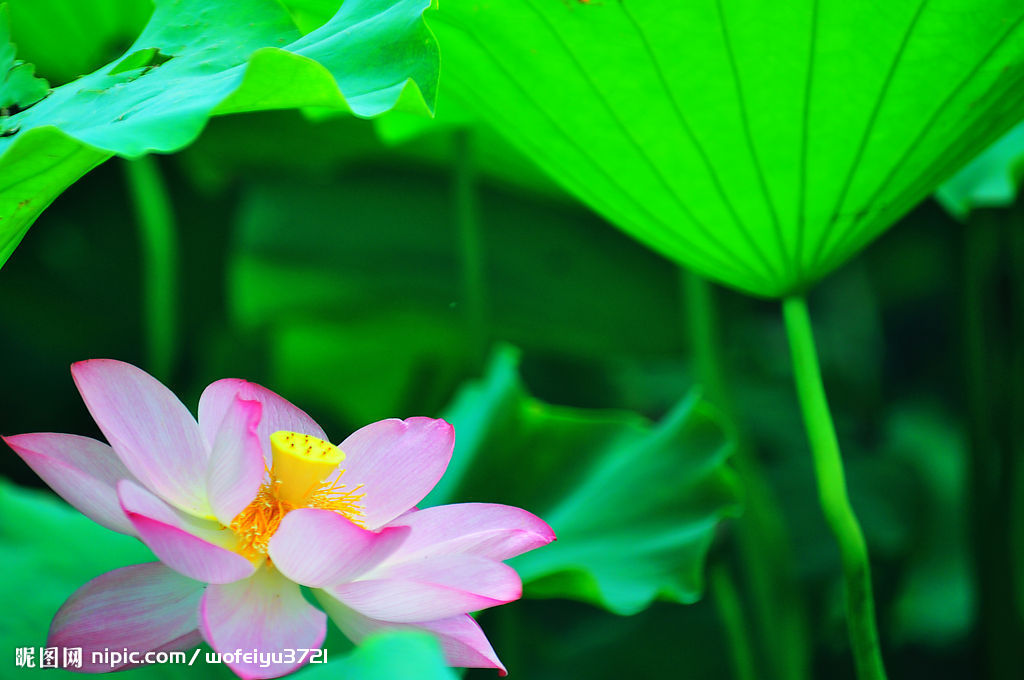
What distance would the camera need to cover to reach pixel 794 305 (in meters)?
0.53

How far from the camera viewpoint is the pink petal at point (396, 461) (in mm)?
326

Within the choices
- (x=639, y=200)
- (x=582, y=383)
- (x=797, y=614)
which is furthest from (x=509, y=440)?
(x=582, y=383)

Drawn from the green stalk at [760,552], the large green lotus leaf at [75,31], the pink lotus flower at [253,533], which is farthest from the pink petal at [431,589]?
the large green lotus leaf at [75,31]

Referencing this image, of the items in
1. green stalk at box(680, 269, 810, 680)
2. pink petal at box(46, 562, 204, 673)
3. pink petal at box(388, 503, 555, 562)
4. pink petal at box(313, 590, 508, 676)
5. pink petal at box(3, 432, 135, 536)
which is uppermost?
pink petal at box(3, 432, 135, 536)

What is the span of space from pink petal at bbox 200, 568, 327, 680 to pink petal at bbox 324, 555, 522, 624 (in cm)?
2

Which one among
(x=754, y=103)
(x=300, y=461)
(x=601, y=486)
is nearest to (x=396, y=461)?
(x=300, y=461)

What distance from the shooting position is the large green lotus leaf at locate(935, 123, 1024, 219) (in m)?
0.76

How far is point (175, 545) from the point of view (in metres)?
0.26

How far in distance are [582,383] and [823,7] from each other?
1005 mm

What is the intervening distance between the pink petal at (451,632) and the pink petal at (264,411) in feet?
0.21

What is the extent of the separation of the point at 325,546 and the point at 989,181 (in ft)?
2.35

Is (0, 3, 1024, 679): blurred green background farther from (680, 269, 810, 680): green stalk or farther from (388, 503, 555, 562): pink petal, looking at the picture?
(388, 503, 555, 562): pink petal

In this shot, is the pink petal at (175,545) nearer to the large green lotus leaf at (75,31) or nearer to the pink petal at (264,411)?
the pink petal at (264,411)

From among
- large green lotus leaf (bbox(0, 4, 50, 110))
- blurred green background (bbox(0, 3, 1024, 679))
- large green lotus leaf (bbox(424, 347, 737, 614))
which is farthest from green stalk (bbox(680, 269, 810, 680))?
large green lotus leaf (bbox(0, 4, 50, 110))
